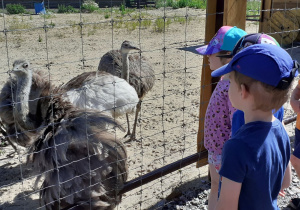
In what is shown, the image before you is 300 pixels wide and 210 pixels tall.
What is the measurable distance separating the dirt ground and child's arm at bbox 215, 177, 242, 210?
1.28 metres

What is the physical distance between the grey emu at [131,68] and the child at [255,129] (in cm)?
411

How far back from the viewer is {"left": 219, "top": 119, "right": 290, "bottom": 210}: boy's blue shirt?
5.63ft

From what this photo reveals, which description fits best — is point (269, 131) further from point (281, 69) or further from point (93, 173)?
point (93, 173)

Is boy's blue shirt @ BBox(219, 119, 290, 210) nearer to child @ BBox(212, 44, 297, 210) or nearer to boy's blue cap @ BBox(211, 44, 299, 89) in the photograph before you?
child @ BBox(212, 44, 297, 210)

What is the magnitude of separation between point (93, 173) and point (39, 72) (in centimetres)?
232

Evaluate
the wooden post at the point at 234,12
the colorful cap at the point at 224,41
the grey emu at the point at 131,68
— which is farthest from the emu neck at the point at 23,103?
the colorful cap at the point at 224,41

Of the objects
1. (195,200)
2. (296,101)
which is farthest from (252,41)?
(195,200)

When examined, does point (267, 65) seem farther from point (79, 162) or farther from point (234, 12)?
point (234, 12)

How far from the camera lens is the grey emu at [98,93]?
438 centimetres

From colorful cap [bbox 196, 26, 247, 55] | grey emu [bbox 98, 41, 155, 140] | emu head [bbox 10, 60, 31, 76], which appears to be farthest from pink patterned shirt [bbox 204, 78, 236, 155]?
grey emu [bbox 98, 41, 155, 140]

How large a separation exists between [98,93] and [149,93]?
284cm

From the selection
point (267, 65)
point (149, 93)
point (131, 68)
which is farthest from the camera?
point (149, 93)

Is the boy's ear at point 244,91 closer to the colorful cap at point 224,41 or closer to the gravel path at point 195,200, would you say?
the colorful cap at point 224,41

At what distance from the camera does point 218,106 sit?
2.74 meters
